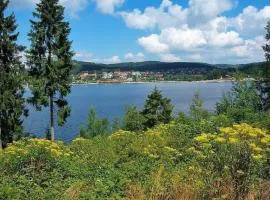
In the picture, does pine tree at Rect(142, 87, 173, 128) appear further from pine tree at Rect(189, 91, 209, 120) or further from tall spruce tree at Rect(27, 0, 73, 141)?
tall spruce tree at Rect(27, 0, 73, 141)

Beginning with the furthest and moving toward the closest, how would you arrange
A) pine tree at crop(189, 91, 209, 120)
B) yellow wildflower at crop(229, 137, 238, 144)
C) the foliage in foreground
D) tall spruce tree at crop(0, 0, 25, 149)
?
tall spruce tree at crop(0, 0, 25, 149), pine tree at crop(189, 91, 209, 120), the foliage in foreground, yellow wildflower at crop(229, 137, 238, 144)

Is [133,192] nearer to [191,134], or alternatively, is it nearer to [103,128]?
[191,134]

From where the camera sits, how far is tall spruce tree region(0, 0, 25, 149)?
3259 centimetres

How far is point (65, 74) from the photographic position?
35.3 meters

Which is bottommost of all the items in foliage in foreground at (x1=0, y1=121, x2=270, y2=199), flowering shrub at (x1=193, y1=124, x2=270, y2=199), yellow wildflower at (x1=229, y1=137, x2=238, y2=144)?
foliage in foreground at (x1=0, y1=121, x2=270, y2=199)

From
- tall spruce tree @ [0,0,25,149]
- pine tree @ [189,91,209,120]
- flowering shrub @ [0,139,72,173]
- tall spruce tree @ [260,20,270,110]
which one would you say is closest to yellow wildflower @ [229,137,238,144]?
flowering shrub @ [0,139,72,173]

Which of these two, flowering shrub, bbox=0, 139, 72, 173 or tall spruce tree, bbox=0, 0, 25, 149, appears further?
tall spruce tree, bbox=0, 0, 25, 149

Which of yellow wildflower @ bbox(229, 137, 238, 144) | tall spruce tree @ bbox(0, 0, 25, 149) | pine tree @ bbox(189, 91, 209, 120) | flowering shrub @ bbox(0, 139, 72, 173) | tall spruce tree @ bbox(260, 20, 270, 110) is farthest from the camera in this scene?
tall spruce tree @ bbox(260, 20, 270, 110)

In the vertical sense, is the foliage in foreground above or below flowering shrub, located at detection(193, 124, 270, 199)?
below

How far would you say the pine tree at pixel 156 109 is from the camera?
50.7 meters

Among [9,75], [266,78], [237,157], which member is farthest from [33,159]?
[266,78]

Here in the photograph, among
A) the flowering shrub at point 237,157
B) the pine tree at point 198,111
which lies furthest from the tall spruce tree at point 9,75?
the flowering shrub at point 237,157

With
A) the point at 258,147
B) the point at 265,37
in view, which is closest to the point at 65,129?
the point at 265,37

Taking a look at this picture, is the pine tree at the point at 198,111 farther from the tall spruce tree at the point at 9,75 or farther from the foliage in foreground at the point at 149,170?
the tall spruce tree at the point at 9,75
